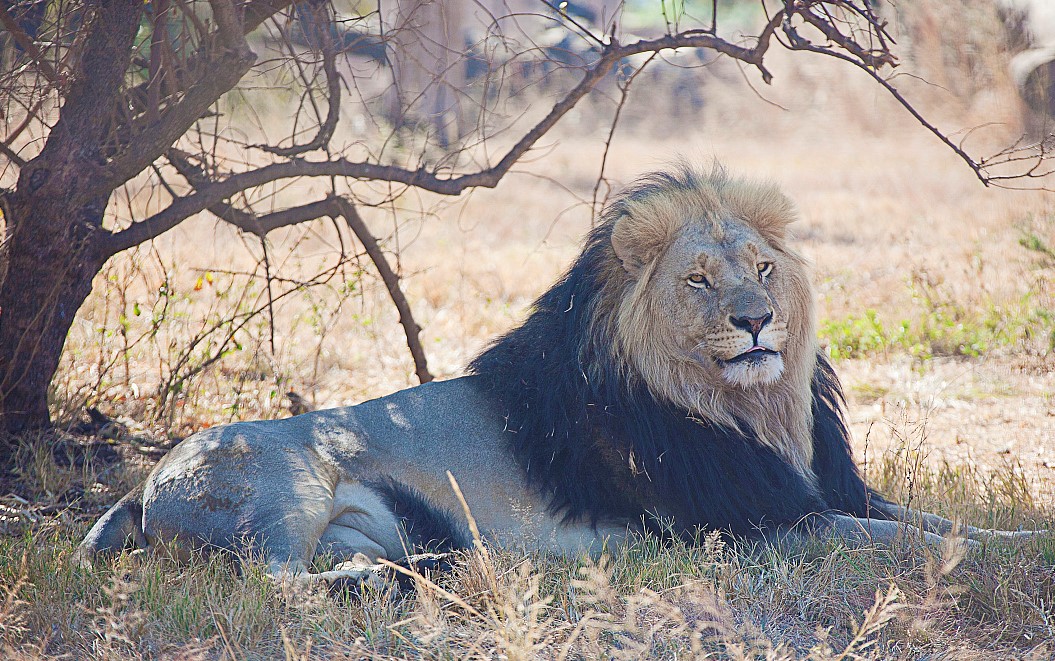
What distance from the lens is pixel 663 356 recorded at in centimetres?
373

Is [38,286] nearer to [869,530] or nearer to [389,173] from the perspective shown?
[389,173]

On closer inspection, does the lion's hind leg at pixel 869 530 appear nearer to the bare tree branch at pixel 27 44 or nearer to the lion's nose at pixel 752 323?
the lion's nose at pixel 752 323

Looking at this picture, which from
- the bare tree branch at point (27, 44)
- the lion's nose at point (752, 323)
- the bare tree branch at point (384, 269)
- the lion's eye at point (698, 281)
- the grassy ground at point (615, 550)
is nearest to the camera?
the grassy ground at point (615, 550)

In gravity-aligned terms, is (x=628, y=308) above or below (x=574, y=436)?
above

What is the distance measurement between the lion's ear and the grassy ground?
30cm

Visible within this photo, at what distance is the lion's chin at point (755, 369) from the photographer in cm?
355

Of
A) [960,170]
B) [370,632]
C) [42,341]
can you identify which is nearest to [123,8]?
[42,341]

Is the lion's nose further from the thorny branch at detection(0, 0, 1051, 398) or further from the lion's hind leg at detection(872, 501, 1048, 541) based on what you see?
the thorny branch at detection(0, 0, 1051, 398)

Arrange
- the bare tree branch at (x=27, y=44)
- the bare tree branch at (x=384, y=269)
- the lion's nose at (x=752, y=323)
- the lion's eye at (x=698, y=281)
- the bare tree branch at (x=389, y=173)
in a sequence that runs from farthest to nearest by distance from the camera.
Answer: the bare tree branch at (x=384, y=269) → the bare tree branch at (x=389, y=173) → the bare tree branch at (x=27, y=44) → the lion's eye at (x=698, y=281) → the lion's nose at (x=752, y=323)

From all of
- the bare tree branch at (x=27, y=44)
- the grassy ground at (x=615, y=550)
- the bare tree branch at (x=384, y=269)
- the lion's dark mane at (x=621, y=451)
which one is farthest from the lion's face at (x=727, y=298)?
the bare tree branch at (x=27, y=44)

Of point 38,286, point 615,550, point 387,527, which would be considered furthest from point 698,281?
point 38,286

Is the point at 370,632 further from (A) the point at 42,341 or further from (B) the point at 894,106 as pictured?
(B) the point at 894,106

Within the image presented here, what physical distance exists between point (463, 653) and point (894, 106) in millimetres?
18212

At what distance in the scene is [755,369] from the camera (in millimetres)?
3555
